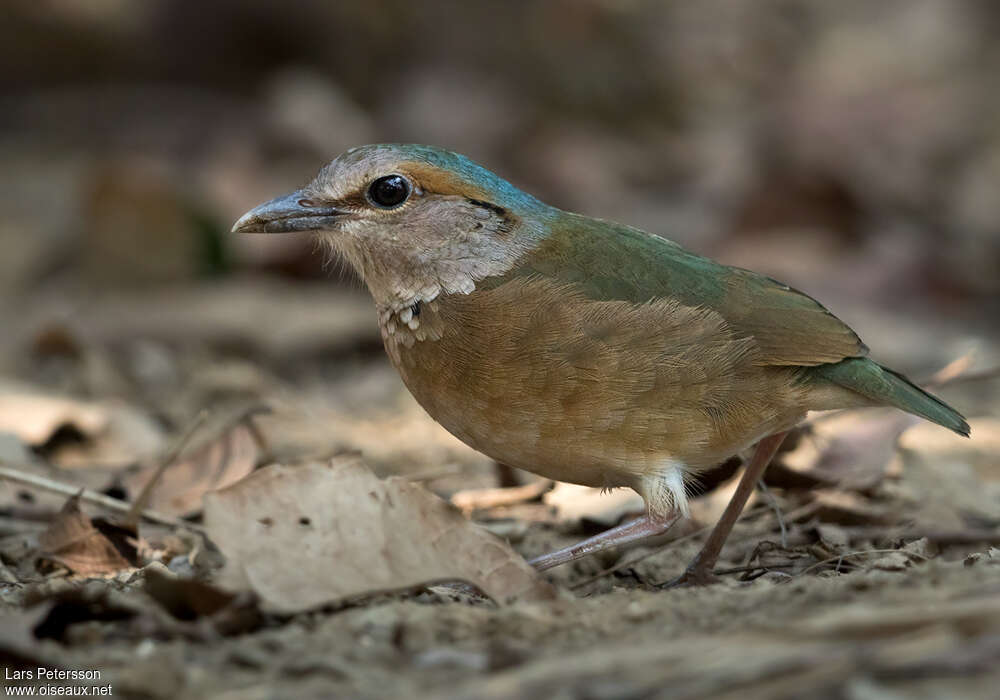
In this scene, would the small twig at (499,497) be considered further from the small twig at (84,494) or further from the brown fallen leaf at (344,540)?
the brown fallen leaf at (344,540)

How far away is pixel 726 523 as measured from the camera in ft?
13.8

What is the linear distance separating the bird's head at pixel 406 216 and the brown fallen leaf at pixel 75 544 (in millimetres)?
1114

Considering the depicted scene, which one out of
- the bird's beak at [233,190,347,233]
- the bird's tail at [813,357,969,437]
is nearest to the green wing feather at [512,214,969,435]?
the bird's tail at [813,357,969,437]

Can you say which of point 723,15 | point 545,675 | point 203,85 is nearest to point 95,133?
point 203,85

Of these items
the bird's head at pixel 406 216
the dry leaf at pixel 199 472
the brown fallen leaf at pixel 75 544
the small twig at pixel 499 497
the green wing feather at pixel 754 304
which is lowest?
the brown fallen leaf at pixel 75 544

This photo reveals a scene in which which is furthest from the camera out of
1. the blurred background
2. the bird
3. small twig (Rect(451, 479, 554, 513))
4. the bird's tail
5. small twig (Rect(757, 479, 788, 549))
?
the blurred background

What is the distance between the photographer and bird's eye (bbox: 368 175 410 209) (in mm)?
4375

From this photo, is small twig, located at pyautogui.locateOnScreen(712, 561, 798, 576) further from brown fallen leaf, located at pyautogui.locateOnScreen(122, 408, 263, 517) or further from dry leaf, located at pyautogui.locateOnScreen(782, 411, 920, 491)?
brown fallen leaf, located at pyautogui.locateOnScreen(122, 408, 263, 517)

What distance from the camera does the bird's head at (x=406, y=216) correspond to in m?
4.31

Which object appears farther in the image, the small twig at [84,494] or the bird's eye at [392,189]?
the bird's eye at [392,189]

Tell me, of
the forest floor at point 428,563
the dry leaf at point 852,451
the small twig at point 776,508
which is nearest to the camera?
the forest floor at point 428,563

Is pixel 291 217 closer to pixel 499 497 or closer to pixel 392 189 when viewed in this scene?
pixel 392 189

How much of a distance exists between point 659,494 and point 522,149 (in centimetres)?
783

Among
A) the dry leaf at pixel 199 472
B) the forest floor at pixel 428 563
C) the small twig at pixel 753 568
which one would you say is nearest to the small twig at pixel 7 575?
the forest floor at pixel 428 563
